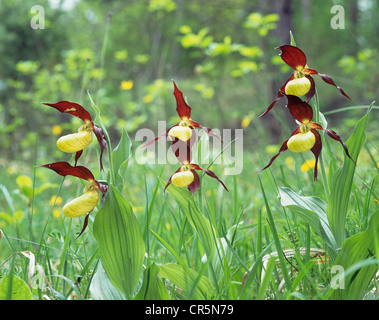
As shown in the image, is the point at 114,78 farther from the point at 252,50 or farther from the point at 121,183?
the point at 121,183

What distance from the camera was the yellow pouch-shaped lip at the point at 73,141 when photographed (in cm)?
64

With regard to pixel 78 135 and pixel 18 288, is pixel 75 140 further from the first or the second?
pixel 18 288

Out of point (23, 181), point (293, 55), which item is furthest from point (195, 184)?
point (23, 181)

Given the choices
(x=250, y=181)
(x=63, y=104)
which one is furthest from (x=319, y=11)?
(x=63, y=104)

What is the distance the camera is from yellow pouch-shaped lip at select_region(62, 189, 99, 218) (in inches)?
24.4

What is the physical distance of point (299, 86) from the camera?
0.67 meters

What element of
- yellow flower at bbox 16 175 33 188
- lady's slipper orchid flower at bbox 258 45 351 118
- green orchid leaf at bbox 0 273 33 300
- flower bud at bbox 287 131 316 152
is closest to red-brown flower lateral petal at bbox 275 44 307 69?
lady's slipper orchid flower at bbox 258 45 351 118

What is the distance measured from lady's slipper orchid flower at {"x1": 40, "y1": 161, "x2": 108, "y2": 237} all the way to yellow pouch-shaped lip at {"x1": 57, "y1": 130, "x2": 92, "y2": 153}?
29mm

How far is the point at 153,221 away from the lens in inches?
Answer: 59.2

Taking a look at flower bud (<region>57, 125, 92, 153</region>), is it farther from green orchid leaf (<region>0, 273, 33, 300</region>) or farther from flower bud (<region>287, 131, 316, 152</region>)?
flower bud (<region>287, 131, 316, 152</region>)

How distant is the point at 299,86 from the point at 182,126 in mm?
252

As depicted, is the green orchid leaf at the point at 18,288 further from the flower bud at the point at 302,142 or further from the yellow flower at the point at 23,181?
the yellow flower at the point at 23,181
